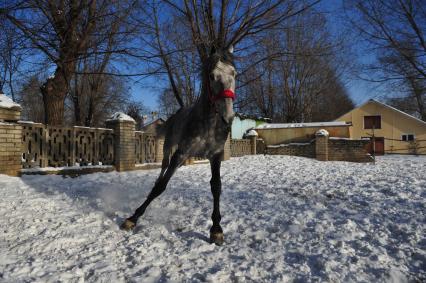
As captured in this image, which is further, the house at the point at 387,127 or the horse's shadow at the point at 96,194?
the house at the point at 387,127

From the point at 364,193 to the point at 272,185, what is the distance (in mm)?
2041

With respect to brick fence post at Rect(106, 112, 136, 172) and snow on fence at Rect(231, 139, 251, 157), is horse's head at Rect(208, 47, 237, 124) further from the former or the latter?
snow on fence at Rect(231, 139, 251, 157)

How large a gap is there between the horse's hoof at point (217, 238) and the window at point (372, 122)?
1403 inches

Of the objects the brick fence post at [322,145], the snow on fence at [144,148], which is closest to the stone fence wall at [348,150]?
the brick fence post at [322,145]

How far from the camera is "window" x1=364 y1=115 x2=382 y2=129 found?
33.5m

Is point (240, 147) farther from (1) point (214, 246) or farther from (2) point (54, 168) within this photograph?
(1) point (214, 246)

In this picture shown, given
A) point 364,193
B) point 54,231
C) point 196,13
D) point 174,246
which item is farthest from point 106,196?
point 196,13

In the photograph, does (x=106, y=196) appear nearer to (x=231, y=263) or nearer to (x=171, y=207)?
(x=171, y=207)

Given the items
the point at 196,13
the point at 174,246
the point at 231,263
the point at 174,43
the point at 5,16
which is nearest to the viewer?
the point at 231,263

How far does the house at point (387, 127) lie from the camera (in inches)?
1245

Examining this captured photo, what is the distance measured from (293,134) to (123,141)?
55.1ft

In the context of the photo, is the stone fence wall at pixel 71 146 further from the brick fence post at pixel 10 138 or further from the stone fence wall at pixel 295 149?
the stone fence wall at pixel 295 149

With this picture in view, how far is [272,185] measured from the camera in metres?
6.85

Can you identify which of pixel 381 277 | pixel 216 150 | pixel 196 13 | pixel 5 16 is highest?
pixel 196 13
